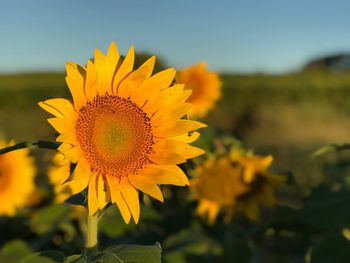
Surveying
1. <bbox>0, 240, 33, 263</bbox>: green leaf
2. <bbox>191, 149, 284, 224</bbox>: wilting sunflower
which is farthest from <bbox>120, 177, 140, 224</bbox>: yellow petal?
<bbox>191, 149, 284, 224</bbox>: wilting sunflower

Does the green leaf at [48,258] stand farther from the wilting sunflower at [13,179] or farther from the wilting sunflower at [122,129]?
the wilting sunflower at [13,179]

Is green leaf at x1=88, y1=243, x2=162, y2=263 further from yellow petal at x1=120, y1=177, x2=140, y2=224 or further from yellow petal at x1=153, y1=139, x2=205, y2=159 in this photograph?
yellow petal at x1=153, y1=139, x2=205, y2=159

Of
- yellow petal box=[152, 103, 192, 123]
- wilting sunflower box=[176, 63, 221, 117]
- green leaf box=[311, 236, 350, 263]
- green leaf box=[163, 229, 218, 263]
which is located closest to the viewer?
yellow petal box=[152, 103, 192, 123]

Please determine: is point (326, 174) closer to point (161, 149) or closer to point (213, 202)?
point (213, 202)

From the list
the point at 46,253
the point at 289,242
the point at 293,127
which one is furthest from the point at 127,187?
the point at 293,127

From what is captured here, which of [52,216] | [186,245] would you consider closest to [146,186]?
[186,245]

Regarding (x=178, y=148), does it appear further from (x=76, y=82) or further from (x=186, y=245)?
(x=186, y=245)
